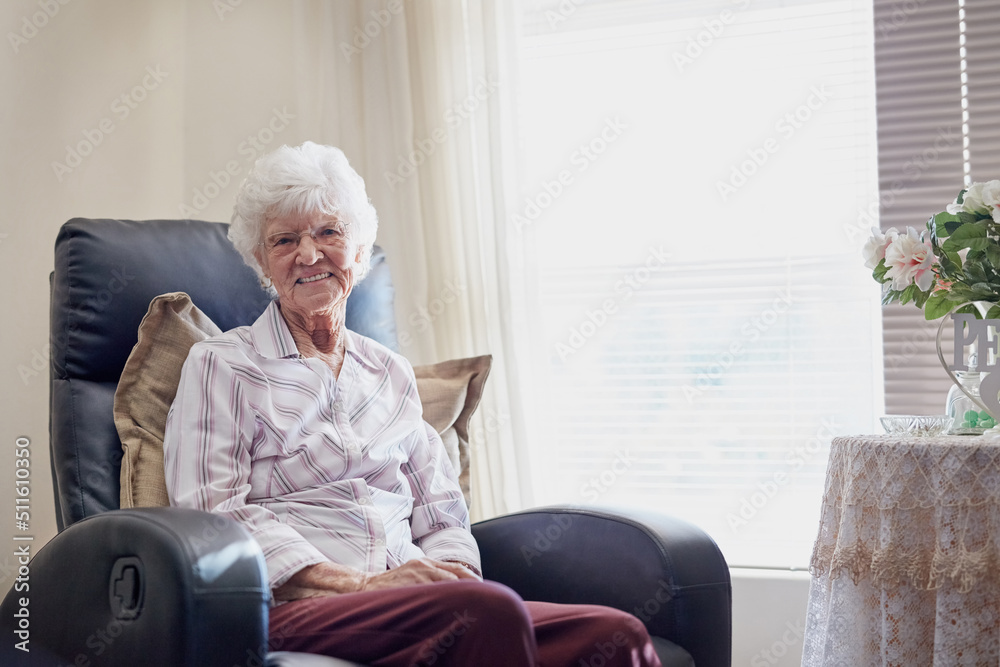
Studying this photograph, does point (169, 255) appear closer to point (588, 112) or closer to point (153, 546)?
point (153, 546)

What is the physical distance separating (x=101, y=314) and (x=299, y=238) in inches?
14.3

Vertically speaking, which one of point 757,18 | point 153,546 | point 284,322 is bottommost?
point 153,546

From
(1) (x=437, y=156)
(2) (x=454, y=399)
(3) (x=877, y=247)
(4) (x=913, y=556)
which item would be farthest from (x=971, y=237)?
(1) (x=437, y=156)

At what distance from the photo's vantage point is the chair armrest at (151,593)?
952mm

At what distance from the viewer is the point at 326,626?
46.2 inches

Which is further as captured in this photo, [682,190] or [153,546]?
[682,190]

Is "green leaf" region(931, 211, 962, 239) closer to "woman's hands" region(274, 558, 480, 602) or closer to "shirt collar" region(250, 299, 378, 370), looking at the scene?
"woman's hands" region(274, 558, 480, 602)

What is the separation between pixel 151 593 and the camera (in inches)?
38.4

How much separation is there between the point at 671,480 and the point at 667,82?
1117 mm

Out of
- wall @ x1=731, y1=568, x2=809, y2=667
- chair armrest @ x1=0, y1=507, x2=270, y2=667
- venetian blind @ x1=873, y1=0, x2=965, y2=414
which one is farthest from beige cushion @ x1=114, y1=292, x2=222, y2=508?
venetian blind @ x1=873, y1=0, x2=965, y2=414

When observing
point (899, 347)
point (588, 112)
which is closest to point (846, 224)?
point (899, 347)

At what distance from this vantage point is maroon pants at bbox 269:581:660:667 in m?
1.07

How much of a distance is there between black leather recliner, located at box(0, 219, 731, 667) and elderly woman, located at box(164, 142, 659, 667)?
103 mm

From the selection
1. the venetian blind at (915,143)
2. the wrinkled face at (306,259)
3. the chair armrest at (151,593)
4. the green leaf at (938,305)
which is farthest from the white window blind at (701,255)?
the chair armrest at (151,593)
